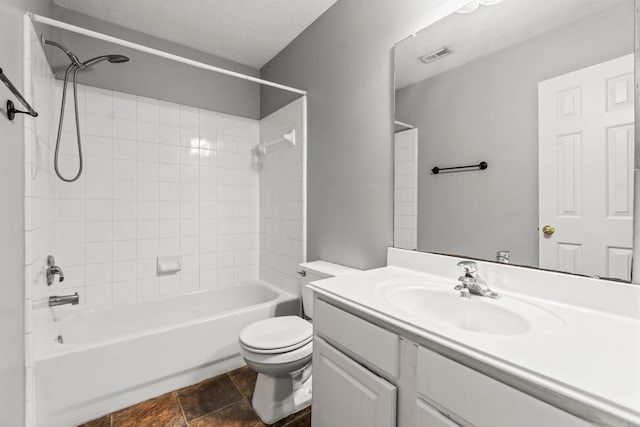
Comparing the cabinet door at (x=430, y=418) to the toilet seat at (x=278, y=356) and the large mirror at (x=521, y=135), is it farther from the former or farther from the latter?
the toilet seat at (x=278, y=356)

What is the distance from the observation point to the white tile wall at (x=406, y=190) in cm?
141

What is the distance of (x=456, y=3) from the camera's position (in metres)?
1.25

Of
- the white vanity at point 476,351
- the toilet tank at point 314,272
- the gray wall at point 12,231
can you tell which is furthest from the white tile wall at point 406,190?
the gray wall at point 12,231

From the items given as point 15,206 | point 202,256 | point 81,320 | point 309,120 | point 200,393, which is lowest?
point 200,393

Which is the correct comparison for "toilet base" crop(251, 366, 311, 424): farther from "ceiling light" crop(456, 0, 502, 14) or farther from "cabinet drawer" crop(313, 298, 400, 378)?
"ceiling light" crop(456, 0, 502, 14)

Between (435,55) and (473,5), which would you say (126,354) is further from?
(473,5)

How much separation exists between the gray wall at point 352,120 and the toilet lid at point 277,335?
49cm

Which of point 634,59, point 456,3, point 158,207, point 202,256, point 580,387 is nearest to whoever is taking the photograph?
point 580,387

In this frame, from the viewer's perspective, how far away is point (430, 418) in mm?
716

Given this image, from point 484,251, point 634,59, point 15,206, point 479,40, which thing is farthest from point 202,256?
point 634,59

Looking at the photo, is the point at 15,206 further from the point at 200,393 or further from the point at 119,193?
the point at 200,393

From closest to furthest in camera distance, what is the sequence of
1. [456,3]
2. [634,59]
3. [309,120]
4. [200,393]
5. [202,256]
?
[634,59]
[456,3]
[200,393]
[309,120]
[202,256]

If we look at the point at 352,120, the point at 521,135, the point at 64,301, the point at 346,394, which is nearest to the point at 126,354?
the point at 64,301

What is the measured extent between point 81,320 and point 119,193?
90 centimetres
